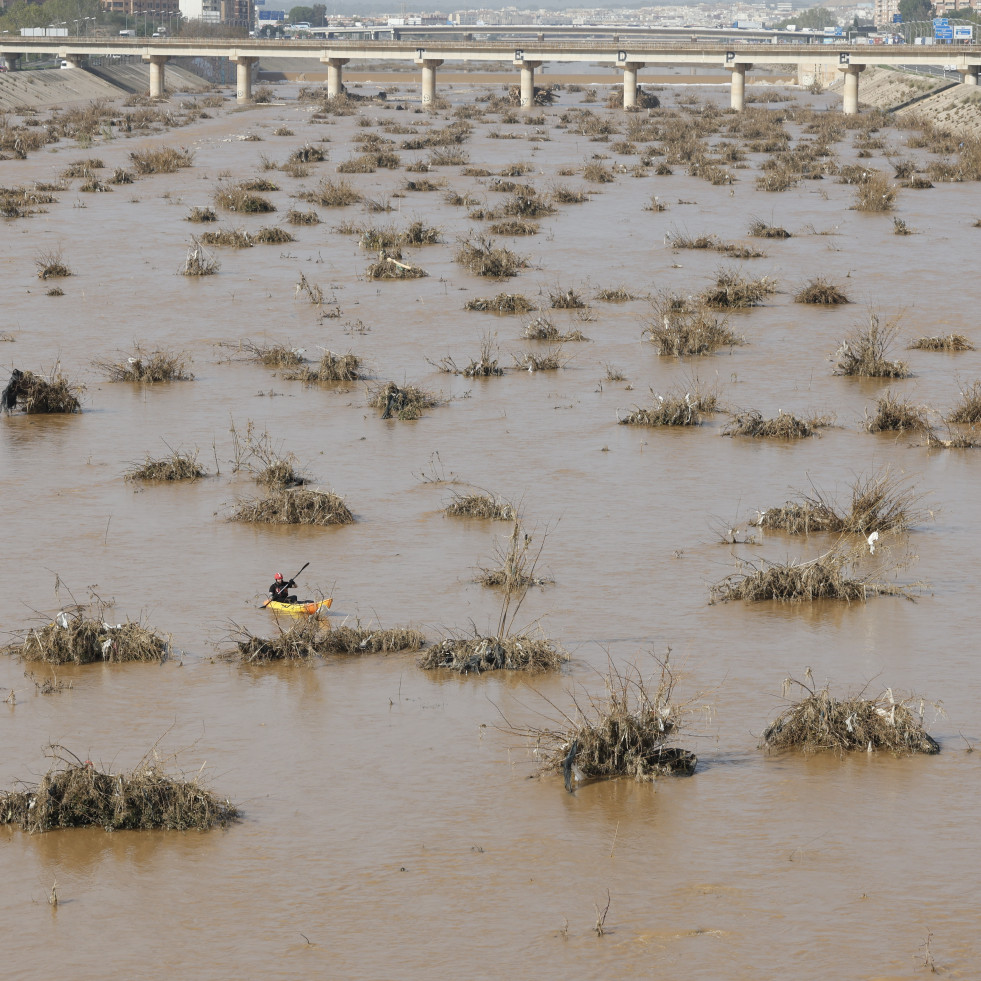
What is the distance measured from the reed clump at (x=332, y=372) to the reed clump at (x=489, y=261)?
8.24 m

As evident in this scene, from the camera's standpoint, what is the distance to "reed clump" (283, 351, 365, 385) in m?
19.1

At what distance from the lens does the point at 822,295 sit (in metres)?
24.8

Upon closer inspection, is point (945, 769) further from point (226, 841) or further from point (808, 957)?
point (226, 841)

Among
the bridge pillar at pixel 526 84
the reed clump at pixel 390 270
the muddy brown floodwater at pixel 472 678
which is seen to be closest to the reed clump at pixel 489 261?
the reed clump at pixel 390 270

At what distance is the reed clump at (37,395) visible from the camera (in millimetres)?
17375

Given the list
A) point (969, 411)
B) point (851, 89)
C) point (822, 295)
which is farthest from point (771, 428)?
point (851, 89)

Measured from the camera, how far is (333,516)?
13.2m

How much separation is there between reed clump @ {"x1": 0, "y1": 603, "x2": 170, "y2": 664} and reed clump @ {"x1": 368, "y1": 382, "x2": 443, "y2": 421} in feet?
24.7

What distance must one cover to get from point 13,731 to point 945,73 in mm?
88468

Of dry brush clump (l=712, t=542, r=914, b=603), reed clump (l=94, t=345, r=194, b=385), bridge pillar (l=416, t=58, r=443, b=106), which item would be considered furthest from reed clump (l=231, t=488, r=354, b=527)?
bridge pillar (l=416, t=58, r=443, b=106)

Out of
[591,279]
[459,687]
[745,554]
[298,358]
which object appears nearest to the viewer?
[459,687]

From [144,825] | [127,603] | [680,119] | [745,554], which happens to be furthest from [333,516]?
[680,119]

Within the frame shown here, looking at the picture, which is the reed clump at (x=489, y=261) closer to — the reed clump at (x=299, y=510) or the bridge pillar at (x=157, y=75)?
the reed clump at (x=299, y=510)

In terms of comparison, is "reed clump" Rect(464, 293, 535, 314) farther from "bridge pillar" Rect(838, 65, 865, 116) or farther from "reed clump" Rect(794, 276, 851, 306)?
"bridge pillar" Rect(838, 65, 865, 116)
